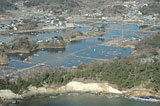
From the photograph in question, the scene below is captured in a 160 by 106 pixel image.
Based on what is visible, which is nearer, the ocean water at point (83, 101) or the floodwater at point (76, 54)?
the ocean water at point (83, 101)

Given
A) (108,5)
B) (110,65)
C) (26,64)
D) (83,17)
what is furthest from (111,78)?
(108,5)

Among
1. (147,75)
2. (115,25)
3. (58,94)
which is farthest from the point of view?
(115,25)

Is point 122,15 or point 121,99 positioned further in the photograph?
point 122,15

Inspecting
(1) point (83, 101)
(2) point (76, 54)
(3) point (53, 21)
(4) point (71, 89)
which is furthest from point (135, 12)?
(1) point (83, 101)

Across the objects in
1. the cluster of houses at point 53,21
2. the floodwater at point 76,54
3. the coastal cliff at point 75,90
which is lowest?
the floodwater at point 76,54

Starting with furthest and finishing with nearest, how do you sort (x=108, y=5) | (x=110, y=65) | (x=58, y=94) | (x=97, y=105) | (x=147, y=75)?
(x=108, y=5)
(x=110, y=65)
(x=147, y=75)
(x=58, y=94)
(x=97, y=105)

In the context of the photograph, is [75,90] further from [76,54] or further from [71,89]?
[76,54]

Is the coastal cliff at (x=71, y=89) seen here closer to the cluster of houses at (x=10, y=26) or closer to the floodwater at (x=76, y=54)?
the floodwater at (x=76, y=54)

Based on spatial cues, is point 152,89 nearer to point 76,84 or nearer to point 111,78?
point 111,78

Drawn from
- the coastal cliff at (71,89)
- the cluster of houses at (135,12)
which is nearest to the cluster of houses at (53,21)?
the cluster of houses at (135,12)
